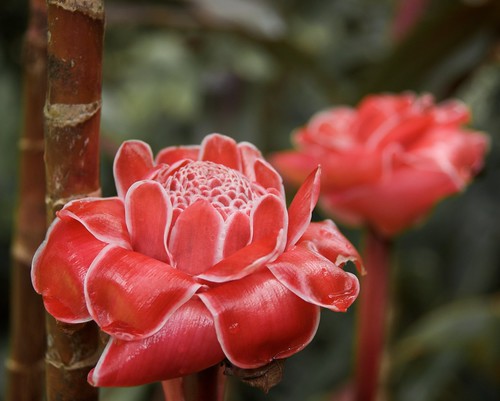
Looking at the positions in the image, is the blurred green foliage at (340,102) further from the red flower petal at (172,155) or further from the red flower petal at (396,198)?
the red flower petal at (172,155)

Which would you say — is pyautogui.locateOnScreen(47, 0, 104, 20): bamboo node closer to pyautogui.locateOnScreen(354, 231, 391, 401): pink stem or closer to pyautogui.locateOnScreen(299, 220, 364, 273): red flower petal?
pyautogui.locateOnScreen(299, 220, 364, 273): red flower petal

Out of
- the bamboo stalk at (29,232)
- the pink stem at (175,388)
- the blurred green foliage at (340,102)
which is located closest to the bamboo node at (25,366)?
the bamboo stalk at (29,232)

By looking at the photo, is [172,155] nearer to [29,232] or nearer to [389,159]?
[29,232]

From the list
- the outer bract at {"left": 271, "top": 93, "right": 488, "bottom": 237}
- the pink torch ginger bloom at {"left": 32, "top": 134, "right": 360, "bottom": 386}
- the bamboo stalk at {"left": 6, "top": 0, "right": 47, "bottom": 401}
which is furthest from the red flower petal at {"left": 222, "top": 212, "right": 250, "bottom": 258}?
the outer bract at {"left": 271, "top": 93, "right": 488, "bottom": 237}

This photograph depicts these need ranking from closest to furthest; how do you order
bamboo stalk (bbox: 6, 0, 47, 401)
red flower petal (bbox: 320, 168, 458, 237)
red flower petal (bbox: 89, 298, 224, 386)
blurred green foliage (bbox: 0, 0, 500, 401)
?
1. red flower petal (bbox: 89, 298, 224, 386)
2. bamboo stalk (bbox: 6, 0, 47, 401)
3. red flower petal (bbox: 320, 168, 458, 237)
4. blurred green foliage (bbox: 0, 0, 500, 401)

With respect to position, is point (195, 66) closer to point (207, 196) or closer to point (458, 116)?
point (458, 116)

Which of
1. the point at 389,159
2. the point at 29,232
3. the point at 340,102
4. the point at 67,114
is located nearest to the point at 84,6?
the point at 67,114
